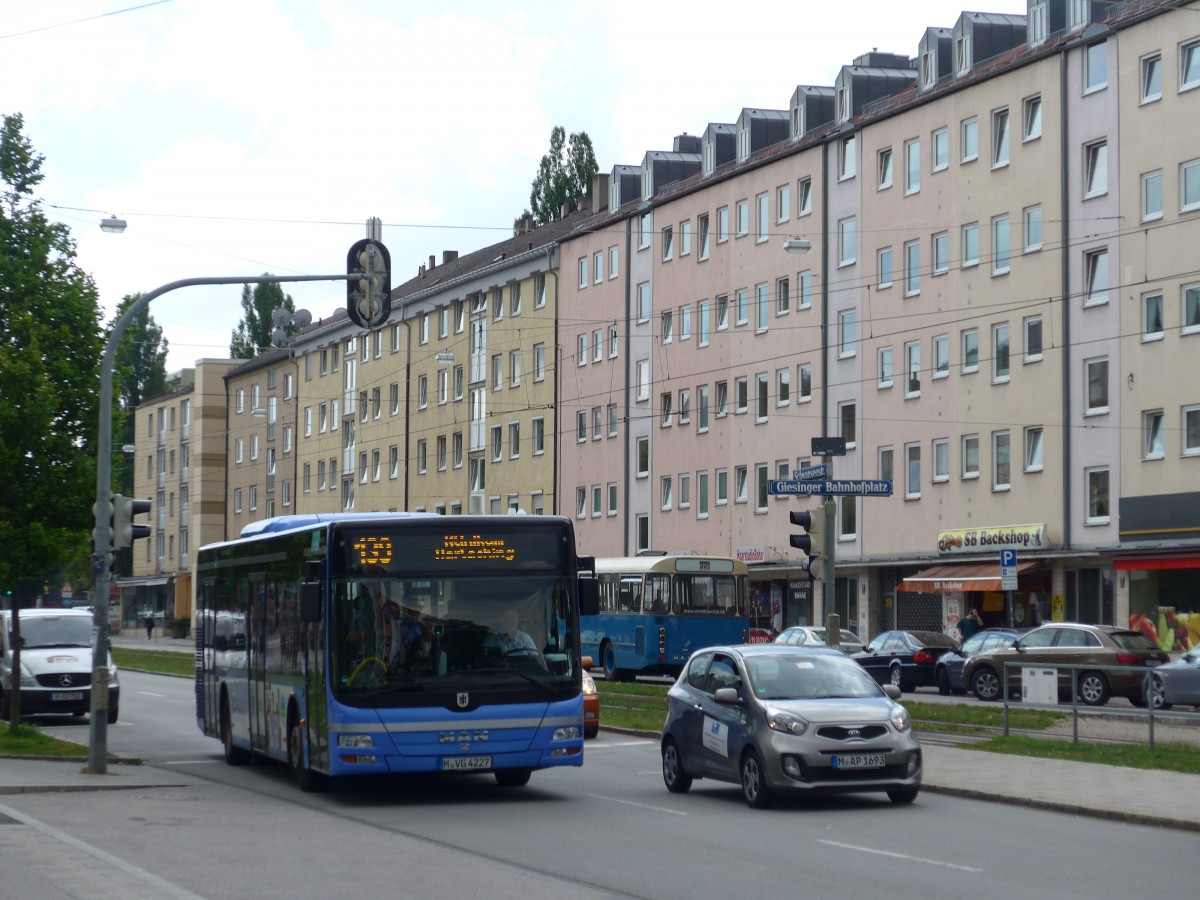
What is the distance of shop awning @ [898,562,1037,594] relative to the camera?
51.9 metres

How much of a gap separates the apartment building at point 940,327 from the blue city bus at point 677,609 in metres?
6.95

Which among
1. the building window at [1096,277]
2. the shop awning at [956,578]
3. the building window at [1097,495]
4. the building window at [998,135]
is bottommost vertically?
the shop awning at [956,578]

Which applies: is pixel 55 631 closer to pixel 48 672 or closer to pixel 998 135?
pixel 48 672

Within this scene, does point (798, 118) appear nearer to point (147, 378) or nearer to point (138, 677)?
point (138, 677)

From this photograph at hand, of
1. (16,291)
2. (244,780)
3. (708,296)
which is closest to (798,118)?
(708,296)

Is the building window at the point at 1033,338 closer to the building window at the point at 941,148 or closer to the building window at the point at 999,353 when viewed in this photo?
the building window at the point at 999,353

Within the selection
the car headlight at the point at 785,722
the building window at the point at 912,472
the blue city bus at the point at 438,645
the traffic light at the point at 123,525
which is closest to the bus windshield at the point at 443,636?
the blue city bus at the point at 438,645

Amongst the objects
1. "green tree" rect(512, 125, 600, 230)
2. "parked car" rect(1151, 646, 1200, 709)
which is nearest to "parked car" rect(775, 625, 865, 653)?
"parked car" rect(1151, 646, 1200, 709)

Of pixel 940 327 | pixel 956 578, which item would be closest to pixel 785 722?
pixel 956 578

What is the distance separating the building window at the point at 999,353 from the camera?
5403 cm

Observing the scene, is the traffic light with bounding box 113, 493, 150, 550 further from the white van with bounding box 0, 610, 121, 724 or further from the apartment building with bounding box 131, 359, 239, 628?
the apartment building with bounding box 131, 359, 239, 628

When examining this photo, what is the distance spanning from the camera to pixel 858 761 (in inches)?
659

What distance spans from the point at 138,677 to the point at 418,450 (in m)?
40.2

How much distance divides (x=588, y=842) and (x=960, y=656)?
26504 millimetres
